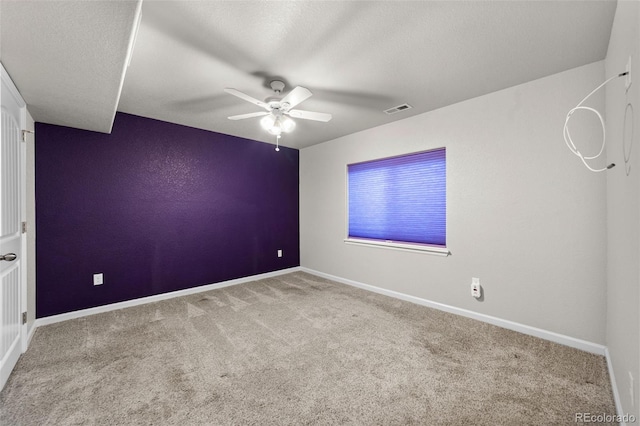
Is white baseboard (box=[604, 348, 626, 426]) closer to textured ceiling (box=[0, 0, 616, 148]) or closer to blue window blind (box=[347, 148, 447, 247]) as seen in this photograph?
blue window blind (box=[347, 148, 447, 247])

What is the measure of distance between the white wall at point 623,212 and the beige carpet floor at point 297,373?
1.29ft

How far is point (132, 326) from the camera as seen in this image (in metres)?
2.76

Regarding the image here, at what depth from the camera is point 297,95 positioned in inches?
87.4

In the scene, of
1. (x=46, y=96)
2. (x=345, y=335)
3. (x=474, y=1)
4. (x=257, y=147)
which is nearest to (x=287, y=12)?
(x=474, y=1)

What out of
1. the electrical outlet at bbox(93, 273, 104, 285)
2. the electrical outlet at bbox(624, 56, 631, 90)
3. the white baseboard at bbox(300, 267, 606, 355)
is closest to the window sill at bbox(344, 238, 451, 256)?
the white baseboard at bbox(300, 267, 606, 355)

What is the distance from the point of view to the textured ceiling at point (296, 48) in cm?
156

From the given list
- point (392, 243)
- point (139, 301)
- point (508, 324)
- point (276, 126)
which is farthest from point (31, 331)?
point (508, 324)

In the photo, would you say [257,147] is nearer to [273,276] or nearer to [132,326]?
[273,276]

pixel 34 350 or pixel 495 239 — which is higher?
pixel 495 239

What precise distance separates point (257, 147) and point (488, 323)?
4027mm

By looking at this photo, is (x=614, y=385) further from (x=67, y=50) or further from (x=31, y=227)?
(x=31, y=227)

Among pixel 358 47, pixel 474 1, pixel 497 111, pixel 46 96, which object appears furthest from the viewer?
pixel 497 111

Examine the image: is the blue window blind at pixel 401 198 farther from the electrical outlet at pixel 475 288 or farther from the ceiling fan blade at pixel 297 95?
the ceiling fan blade at pixel 297 95

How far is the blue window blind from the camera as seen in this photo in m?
3.28
